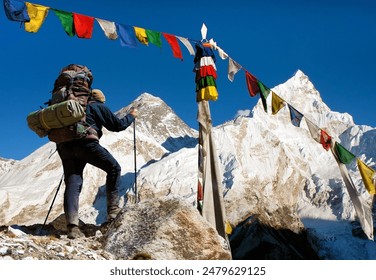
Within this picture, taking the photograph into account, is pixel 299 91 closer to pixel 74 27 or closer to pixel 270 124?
pixel 270 124

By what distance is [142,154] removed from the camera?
12675 centimetres

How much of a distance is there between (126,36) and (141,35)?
38 cm

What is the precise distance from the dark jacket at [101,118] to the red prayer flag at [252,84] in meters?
4.77

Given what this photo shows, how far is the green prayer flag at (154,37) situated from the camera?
10.7 meters

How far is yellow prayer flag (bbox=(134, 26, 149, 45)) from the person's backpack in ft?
8.89

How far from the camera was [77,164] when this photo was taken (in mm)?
7930

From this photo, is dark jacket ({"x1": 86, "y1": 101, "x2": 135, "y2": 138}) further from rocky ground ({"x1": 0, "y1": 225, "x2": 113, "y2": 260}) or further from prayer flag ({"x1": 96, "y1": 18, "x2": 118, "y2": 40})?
prayer flag ({"x1": 96, "y1": 18, "x2": 118, "y2": 40})

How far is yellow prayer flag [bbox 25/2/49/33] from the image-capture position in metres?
8.81

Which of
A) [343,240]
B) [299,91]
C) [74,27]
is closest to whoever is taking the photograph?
[74,27]

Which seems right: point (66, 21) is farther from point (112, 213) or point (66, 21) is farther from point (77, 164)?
point (112, 213)

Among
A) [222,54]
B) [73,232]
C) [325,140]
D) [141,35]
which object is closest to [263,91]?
[222,54]

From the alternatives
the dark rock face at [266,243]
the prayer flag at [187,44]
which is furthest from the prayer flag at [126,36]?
the dark rock face at [266,243]
